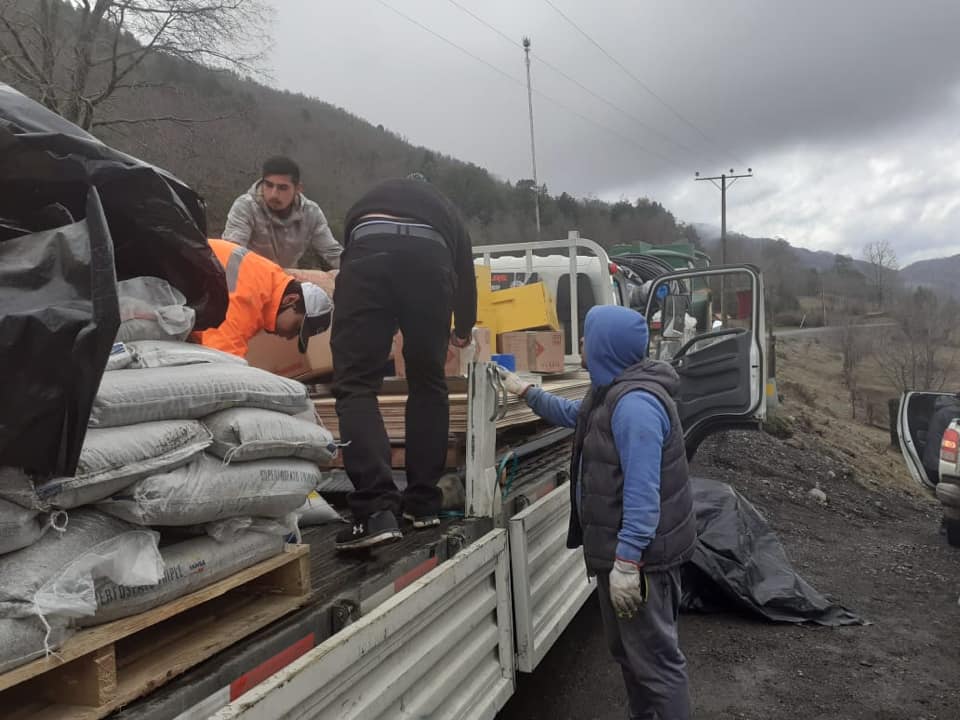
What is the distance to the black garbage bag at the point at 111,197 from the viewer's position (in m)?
1.62

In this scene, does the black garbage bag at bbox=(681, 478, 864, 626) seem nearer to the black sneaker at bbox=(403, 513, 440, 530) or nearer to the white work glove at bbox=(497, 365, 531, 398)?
the white work glove at bbox=(497, 365, 531, 398)

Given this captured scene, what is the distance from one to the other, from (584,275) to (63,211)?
540cm

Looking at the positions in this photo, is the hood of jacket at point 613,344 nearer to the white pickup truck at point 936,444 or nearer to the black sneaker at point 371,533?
the black sneaker at point 371,533

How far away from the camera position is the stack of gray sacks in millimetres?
1364

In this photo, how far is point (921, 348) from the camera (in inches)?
1226

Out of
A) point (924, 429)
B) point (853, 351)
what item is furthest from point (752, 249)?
point (924, 429)

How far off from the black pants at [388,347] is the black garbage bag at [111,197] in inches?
24.7

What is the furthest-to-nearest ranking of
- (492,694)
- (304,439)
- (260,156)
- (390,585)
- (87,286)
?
(260,156) → (492,694) → (390,585) → (304,439) → (87,286)

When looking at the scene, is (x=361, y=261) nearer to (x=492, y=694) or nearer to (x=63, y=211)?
(x=63, y=211)

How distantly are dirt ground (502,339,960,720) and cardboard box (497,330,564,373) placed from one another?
5.66 ft

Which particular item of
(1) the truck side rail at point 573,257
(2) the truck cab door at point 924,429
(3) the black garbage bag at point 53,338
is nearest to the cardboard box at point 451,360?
(1) the truck side rail at point 573,257

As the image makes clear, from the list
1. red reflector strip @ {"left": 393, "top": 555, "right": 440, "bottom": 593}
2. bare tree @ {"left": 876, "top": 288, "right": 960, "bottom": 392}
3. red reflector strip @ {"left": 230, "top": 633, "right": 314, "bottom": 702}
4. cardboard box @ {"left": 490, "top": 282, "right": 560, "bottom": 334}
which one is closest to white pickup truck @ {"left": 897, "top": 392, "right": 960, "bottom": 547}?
cardboard box @ {"left": 490, "top": 282, "right": 560, "bottom": 334}

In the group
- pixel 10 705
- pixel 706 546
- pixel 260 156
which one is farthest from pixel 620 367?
pixel 260 156

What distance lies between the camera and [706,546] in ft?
16.0
